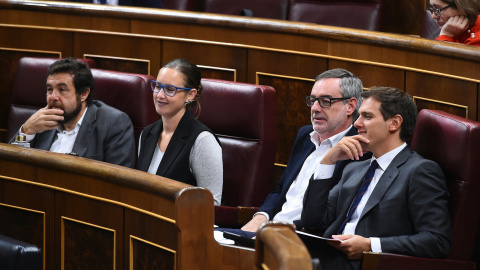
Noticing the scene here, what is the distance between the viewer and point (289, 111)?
146 centimetres

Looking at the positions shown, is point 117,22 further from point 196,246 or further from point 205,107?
point 196,246

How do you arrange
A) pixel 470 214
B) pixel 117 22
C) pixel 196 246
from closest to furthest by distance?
1. pixel 196 246
2. pixel 470 214
3. pixel 117 22

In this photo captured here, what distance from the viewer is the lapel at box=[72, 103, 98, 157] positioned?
4.59ft

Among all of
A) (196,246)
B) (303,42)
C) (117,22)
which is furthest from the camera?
(117,22)

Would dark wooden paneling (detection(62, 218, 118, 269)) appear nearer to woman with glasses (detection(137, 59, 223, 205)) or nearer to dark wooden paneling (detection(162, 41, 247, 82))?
woman with glasses (detection(137, 59, 223, 205))

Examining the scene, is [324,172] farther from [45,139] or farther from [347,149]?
[45,139]

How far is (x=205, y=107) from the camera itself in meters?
1.37

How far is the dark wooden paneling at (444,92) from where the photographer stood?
1.17 m

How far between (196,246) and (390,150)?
0.32 m

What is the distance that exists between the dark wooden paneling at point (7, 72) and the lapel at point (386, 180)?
91cm

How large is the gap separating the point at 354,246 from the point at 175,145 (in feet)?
1.25

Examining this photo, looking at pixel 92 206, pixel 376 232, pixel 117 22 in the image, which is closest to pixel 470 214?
pixel 376 232

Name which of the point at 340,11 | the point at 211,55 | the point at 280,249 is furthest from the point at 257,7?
the point at 280,249

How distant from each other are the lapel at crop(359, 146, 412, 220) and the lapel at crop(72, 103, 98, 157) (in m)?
0.55
